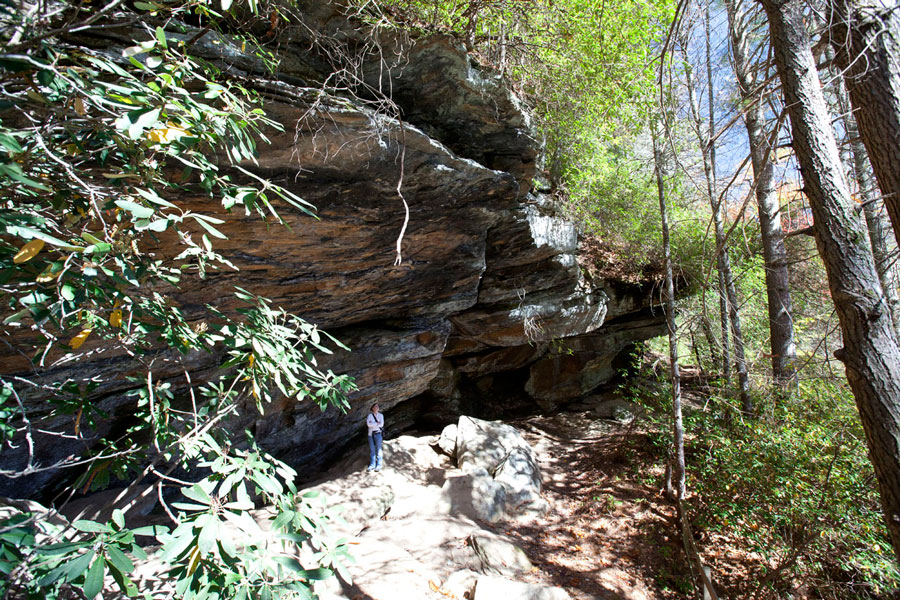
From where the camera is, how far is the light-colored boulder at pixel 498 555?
14.5 feet

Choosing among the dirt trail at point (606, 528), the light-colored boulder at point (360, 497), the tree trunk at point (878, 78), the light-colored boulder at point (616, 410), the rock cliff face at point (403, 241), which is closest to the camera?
the tree trunk at point (878, 78)

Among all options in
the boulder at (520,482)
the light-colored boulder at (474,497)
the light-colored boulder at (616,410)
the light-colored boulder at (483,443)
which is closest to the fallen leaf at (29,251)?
the light-colored boulder at (474,497)

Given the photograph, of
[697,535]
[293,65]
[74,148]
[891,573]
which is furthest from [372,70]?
[697,535]

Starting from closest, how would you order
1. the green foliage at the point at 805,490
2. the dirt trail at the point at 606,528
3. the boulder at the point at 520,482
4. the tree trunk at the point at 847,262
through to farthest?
the tree trunk at the point at 847,262 < the green foliage at the point at 805,490 < the dirt trail at the point at 606,528 < the boulder at the point at 520,482

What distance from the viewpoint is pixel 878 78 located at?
98.0 inches

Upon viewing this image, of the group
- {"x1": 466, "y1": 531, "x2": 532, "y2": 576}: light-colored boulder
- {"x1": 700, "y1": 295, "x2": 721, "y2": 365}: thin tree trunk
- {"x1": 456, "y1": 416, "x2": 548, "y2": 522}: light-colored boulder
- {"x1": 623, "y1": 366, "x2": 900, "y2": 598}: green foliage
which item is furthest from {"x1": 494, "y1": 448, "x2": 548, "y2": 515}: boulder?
{"x1": 700, "y1": 295, "x2": 721, "y2": 365}: thin tree trunk

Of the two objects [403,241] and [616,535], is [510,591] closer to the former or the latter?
[616,535]

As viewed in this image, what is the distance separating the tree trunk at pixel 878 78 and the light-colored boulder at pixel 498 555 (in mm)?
4409

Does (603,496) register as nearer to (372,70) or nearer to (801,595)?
(801,595)

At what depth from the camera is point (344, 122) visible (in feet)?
A: 12.3

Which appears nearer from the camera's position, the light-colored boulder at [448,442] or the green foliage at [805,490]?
the green foliage at [805,490]

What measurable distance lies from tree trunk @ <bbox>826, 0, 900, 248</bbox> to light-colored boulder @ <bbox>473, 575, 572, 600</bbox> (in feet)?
12.5

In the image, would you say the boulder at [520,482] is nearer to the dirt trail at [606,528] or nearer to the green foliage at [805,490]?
the dirt trail at [606,528]

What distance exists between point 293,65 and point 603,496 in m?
7.26
